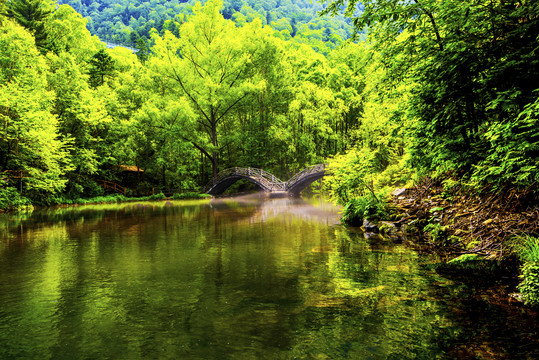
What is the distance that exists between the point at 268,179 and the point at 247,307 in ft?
101

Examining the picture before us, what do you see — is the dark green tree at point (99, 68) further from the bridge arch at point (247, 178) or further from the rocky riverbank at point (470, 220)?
the rocky riverbank at point (470, 220)

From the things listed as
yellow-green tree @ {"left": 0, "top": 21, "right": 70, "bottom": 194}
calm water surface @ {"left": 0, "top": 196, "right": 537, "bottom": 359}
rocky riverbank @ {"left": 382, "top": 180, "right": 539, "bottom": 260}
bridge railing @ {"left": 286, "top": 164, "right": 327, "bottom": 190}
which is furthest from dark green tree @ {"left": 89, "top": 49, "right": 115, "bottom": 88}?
rocky riverbank @ {"left": 382, "top": 180, "right": 539, "bottom": 260}

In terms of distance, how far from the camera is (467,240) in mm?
7316

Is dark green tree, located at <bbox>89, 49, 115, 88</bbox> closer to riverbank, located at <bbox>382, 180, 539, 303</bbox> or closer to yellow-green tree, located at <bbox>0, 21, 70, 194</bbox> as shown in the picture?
yellow-green tree, located at <bbox>0, 21, 70, 194</bbox>

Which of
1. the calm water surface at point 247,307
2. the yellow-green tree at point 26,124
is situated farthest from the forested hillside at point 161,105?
the calm water surface at point 247,307

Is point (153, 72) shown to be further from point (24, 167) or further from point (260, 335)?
point (260, 335)

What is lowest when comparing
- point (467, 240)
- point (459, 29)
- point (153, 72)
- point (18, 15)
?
point (467, 240)

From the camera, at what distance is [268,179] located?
3575cm

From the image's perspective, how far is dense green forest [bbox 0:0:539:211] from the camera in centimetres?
660

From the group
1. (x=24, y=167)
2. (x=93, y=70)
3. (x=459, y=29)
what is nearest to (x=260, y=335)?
(x=459, y=29)

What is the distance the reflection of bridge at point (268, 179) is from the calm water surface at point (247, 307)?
23241 millimetres

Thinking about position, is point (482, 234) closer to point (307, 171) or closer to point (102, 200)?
point (307, 171)

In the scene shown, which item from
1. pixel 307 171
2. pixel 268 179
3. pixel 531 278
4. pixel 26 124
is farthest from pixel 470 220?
pixel 268 179

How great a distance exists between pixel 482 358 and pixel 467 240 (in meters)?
4.37
